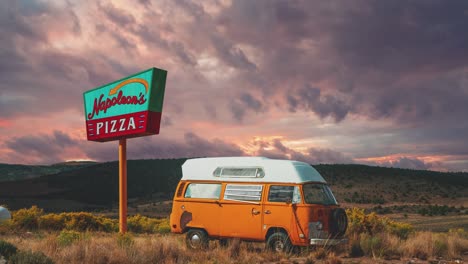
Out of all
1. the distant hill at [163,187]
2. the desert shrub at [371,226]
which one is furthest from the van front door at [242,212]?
the distant hill at [163,187]

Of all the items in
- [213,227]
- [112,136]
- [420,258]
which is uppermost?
[112,136]

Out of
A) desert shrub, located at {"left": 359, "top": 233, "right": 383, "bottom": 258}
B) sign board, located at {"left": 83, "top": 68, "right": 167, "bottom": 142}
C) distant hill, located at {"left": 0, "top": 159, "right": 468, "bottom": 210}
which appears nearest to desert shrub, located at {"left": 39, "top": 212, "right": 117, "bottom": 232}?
sign board, located at {"left": 83, "top": 68, "right": 167, "bottom": 142}

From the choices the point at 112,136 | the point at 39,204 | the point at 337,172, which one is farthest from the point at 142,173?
the point at 112,136

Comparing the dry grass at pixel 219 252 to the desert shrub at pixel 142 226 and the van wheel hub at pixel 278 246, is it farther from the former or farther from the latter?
the desert shrub at pixel 142 226

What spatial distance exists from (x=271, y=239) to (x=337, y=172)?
7542 centimetres

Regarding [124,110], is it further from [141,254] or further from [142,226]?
[142,226]

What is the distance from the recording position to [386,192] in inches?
2835

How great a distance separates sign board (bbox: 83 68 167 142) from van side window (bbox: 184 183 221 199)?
4437 millimetres

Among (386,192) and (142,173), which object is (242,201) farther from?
(142,173)

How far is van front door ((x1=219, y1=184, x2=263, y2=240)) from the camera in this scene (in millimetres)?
15547

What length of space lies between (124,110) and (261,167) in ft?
27.5

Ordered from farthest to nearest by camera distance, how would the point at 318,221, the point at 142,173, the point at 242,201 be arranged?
1. the point at 142,173
2. the point at 242,201
3. the point at 318,221

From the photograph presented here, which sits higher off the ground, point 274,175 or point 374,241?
point 274,175

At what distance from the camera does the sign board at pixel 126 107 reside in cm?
2042
